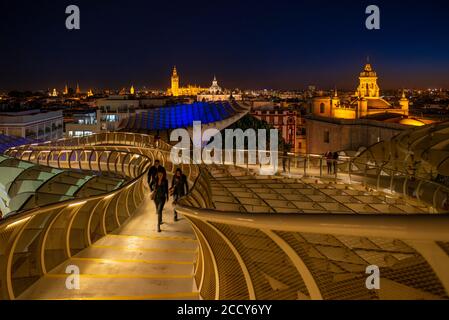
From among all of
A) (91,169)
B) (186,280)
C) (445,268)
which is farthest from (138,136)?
(445,268)

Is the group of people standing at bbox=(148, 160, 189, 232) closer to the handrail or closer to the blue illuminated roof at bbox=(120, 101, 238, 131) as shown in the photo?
the handrail

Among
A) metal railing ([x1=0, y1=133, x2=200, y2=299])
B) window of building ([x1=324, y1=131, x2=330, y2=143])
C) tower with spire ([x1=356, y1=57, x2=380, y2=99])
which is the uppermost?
tower with spire ([x1=356, y1=57, x2=380, y2=99])

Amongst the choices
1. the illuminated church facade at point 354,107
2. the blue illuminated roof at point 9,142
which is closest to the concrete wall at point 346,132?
the illuminated church facade at point 354,107

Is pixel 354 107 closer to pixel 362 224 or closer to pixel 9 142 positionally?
pixel 9 142

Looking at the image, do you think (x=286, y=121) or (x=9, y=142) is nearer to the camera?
(x=9, y=142)

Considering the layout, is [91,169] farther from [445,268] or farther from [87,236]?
[445,268]

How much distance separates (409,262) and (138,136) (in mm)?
19724

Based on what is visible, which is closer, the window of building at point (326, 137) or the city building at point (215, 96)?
the window of building at point (326, 137)

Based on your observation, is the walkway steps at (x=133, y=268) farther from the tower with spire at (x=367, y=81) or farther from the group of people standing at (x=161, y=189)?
the tower with spire at (x=367, y=81)

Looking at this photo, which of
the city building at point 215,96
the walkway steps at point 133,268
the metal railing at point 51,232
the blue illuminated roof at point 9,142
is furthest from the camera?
the city building at point 215,96

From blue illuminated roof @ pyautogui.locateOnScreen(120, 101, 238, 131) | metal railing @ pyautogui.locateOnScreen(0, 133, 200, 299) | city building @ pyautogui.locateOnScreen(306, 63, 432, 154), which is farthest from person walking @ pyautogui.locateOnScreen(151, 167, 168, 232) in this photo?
city building @ pyautogui.locateOnScreen(306, 63, 432, 154)

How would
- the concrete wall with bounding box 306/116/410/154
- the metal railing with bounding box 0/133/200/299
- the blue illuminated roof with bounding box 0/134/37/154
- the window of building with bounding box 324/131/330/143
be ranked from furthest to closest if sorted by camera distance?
the window of building with bounding box 324/131/330/143, the concrete wall with bounding box 306/116/410/154, the blue illuminated roof with bounding box 0/134/37/154, the metal railing with bounding box 0/133/200/299

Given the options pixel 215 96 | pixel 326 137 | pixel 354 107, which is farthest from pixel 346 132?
pixel 215 96

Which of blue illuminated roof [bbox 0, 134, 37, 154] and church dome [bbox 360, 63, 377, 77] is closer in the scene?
blue illuminated roof [bbox 0, 134, 37, 154]
